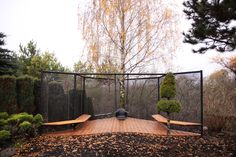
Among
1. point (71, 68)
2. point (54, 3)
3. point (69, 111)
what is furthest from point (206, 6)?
point (71, 68)

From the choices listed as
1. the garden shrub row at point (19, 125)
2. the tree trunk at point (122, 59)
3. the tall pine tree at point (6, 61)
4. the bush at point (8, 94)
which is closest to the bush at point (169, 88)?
the tree trunk at point (122, 59)

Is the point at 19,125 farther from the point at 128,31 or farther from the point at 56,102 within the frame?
the point at 128,31

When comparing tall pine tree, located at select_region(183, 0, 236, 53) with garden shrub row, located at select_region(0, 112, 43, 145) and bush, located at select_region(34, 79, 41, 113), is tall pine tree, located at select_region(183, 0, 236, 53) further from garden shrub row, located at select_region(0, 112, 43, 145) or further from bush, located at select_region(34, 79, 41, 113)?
bush, located at select_region(34, 79, 41, 113)

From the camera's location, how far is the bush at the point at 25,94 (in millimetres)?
6500

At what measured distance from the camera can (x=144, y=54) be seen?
10.3 m

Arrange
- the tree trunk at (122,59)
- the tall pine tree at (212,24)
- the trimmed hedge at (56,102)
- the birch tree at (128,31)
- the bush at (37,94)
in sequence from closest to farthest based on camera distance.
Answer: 1. the tall pine tree at (212,24)
2. the trimmed hedge at (56,102)
3. the bush at (37,94)
4. the tree trunk at (122,59)
5. the birch tree at (128,31)

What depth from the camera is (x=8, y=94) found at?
20.0 feet

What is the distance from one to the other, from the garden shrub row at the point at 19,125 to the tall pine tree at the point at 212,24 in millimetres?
4168

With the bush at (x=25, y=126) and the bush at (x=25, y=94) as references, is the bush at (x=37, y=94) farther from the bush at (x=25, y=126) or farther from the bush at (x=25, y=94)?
the bush at (x=25, y=126)

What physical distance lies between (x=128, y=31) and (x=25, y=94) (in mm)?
5464

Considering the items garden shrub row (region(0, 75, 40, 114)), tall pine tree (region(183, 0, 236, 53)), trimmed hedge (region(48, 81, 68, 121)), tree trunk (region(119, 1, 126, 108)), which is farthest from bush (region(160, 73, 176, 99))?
garden shrub row (region(0, 75, 40, 114))

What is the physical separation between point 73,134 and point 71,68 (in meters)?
14.2

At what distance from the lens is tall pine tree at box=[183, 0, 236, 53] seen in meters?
4.03

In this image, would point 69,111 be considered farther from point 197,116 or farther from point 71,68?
point 71,68
